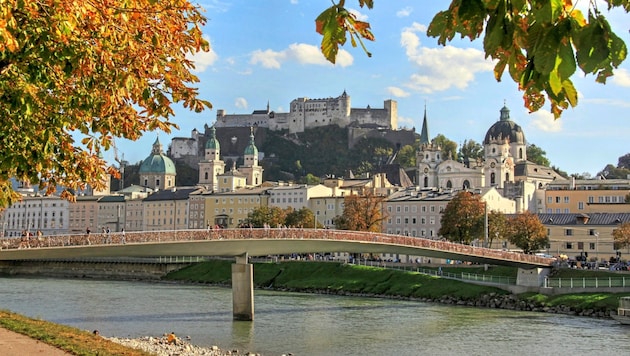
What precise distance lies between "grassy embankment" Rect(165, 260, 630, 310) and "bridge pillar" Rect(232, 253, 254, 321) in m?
13.9

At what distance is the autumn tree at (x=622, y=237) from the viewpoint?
56175mm

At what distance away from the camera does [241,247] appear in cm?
3841

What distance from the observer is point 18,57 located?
8719 millimetres

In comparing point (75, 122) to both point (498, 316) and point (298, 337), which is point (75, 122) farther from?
point (498, 316)

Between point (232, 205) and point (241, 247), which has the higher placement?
point (232, 205)

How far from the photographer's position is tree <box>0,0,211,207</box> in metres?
8.24

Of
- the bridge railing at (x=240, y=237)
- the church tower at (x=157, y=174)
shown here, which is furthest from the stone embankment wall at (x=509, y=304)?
the church tower at (x=157, y=174)

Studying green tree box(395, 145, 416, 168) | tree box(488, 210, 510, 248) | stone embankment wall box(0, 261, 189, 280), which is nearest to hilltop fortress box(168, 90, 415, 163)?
green tree box(395, 145, 416, 168)

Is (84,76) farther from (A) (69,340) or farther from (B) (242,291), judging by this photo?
(B) (242,291)

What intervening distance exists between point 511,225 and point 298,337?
37.3 m

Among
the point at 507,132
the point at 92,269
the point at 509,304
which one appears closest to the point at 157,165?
Answer: the point at 507,132

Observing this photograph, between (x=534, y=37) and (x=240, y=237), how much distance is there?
34.7 m

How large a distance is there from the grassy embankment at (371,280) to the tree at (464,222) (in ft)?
12.4

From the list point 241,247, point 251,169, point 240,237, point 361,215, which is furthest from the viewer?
point 251,169
